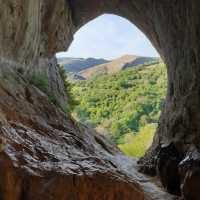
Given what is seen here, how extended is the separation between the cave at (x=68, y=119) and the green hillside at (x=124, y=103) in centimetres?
1306

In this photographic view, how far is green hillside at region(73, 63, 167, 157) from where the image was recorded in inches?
1165

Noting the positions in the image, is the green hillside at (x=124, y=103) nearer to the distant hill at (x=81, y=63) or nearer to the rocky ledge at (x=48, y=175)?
the distant hill at (x=81, y=63)

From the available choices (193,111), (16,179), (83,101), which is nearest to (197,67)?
(193,111)

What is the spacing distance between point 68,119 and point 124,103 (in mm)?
21467

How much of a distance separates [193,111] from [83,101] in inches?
955

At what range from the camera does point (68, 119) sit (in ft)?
36.9

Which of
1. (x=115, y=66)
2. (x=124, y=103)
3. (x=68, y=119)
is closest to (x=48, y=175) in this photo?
Answer: (x=68, y=119)

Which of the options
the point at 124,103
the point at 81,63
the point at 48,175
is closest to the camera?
the point at 48,175

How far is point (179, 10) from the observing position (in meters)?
10.1

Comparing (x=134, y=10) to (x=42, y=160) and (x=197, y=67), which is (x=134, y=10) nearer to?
(x=197, y=67)

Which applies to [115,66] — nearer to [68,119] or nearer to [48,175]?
[68,119]

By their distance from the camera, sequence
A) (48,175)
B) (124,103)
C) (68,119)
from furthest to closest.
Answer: (124,103)
(68,119)
(48,175)

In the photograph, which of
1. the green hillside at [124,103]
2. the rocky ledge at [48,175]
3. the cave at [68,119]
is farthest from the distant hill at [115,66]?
the rocky ledge at [48,175]

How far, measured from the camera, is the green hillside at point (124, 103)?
29594mm
